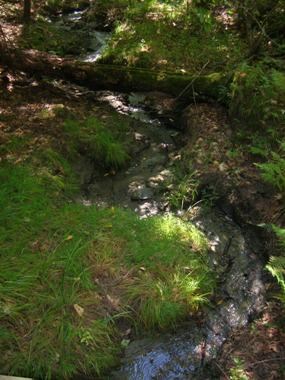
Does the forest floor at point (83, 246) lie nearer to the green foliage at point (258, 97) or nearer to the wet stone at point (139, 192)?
the green foliage at point (258, 97)

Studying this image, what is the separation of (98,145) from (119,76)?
1.67m

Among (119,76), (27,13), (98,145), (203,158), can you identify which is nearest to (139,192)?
(98,145)

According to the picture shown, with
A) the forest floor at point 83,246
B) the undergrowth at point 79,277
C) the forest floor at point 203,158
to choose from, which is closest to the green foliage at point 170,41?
the forest floor at point 203,158

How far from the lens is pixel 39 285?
4133 millimetres

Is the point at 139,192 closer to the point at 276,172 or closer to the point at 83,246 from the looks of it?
the point at 83,246

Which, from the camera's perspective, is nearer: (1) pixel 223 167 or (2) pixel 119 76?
(1) pixel 223 167

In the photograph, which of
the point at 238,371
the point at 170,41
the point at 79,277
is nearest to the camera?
the point at 238,371

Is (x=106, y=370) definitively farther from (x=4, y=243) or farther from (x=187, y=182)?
(x=187, y=182)

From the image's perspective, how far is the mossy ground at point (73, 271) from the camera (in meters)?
3.80

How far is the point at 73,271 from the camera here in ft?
14.2

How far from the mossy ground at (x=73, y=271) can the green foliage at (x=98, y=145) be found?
0.47 m

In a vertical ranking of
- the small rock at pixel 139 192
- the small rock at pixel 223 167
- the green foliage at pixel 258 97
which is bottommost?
the small rock at pixel 139 192

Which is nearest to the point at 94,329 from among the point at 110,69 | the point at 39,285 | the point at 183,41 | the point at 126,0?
the point at 39,285

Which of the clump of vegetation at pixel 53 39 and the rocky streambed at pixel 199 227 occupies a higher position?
the clump of vegetation at pixel 53 39
